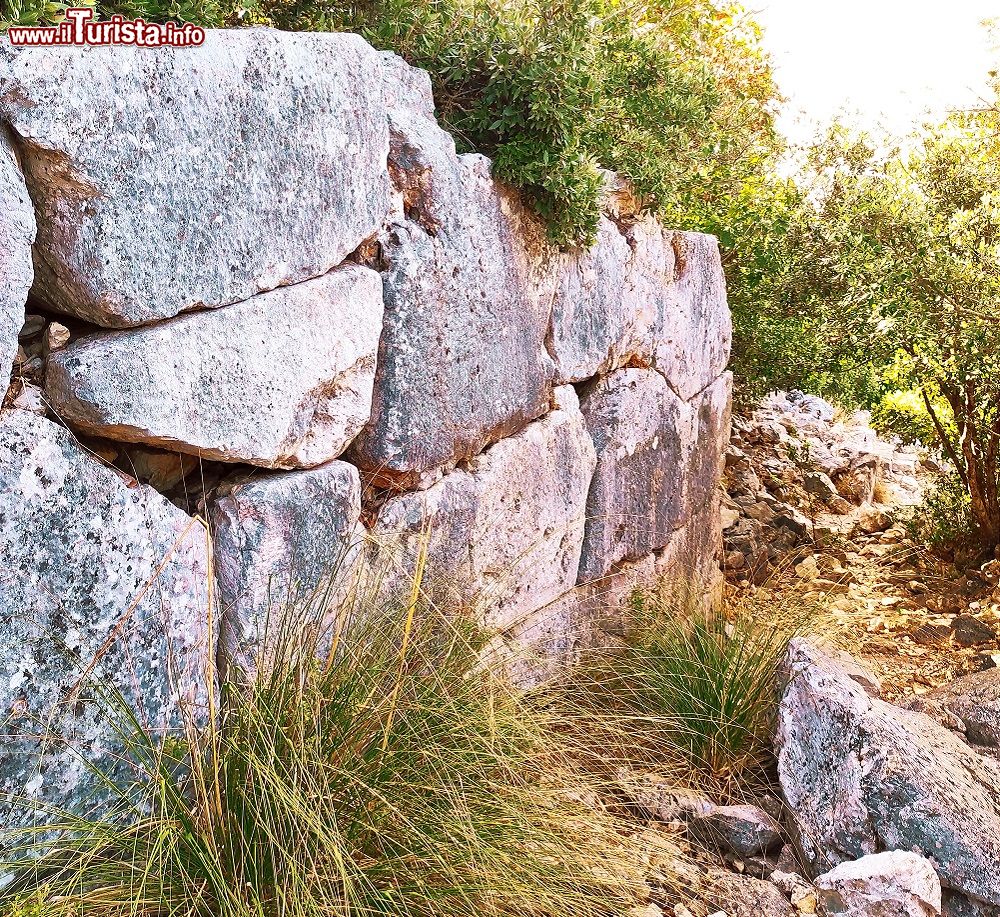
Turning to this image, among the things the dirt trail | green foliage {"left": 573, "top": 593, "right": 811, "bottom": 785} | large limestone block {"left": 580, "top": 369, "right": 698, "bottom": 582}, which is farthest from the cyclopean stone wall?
the dirt trail

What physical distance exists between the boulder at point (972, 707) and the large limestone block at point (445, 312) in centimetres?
207

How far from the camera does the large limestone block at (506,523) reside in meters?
3.36

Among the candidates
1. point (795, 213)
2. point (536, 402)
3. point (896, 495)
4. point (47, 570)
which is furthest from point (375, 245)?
point (896, 495)

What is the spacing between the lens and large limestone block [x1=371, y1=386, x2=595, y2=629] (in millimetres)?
3355

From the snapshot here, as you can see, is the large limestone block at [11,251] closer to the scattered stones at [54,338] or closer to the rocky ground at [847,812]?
the scattered stones at [54,338]

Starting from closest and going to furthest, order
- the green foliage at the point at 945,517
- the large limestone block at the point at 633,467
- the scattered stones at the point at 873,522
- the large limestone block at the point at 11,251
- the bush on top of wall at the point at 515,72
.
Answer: the large limestone block at the point at 11,251, the bush on top of wall at the point at 515,72, the large limestone block at the point at 633,467, the green foliage at the point at 945,517, the scattered stones at the point at 873,522

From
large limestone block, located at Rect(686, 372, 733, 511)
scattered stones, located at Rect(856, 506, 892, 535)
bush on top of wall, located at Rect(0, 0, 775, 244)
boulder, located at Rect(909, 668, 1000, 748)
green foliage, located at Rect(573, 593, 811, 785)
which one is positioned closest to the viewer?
bush on top of wall, located at Rect(0, 0, 775, 244)

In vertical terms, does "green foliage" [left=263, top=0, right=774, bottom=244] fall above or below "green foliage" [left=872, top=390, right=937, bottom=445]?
above

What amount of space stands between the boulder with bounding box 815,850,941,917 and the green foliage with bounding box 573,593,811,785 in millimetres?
665

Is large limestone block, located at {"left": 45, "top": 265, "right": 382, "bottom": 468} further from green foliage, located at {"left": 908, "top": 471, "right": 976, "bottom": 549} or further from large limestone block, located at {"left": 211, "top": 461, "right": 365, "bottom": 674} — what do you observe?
green foliage, located at {"left": 908, "top": 471, "right": 976, "bottom": 549}

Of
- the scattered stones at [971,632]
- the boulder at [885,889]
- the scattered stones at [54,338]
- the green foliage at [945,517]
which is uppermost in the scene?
the scattered stones at [54,338]

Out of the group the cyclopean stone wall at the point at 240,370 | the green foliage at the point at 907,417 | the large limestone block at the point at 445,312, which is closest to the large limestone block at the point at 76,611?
the cyclopean stone wall at the point at 240,370

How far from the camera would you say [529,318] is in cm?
402

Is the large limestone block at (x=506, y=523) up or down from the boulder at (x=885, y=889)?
up
